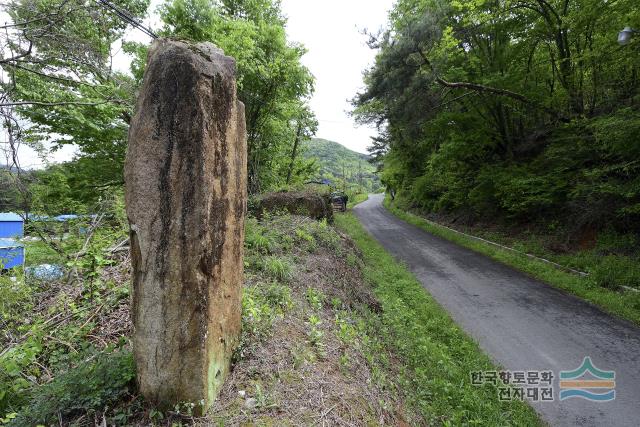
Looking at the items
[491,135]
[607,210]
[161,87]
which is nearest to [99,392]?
[161,87]

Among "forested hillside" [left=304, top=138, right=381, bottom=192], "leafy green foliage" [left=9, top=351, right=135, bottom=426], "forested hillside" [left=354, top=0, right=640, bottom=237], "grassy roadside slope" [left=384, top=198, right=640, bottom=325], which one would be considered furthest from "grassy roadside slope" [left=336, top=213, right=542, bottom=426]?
"forested hillside" [left=304, top=138, right=381, bottom=192]

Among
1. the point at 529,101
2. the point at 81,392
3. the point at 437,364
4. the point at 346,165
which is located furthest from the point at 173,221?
the point at 346,165

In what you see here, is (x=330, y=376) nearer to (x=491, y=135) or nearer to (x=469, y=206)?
(x=491, y=135)

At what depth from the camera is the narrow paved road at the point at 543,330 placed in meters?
4.10

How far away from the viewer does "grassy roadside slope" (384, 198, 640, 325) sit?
262 inches

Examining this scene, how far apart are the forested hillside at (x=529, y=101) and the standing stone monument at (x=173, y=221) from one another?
9.51 m

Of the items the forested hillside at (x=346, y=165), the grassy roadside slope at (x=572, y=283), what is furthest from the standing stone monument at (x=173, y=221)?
the forested hillside at (x=346, y=165)

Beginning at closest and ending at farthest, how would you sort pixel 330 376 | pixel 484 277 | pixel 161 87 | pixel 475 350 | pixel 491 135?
pixel 161 87 < pixel 330 376 < pixel 475 350 < pixel 484 277 < pixel 491 135

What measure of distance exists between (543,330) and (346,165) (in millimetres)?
93931

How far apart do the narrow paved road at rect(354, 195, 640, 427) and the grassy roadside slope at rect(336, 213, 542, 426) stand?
347 millimetres

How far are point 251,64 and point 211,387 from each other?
9.91 metres

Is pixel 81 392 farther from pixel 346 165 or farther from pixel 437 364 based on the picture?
pixel 346 165

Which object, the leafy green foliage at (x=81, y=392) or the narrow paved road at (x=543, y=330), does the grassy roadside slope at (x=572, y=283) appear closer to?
the narrow paved road at (x=543, y=330)

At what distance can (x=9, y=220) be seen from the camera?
10031mm
